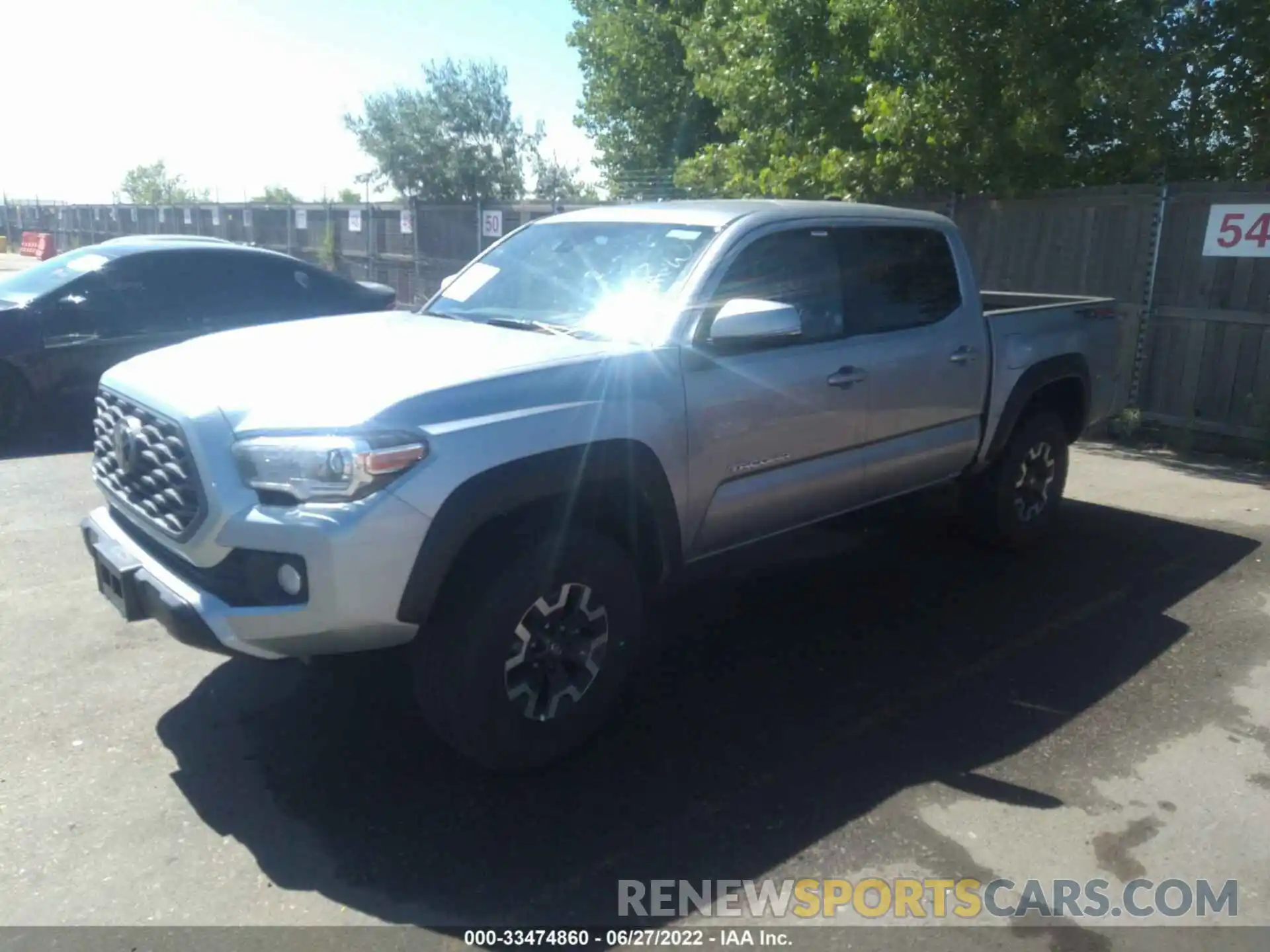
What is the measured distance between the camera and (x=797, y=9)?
36.9 ft

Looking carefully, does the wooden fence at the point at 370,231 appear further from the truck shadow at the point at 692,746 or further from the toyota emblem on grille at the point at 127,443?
the toyota emblem on grille at the point at 127,443

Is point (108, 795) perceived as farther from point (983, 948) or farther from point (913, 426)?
point (913, 426)

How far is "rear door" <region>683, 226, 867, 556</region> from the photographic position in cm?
416

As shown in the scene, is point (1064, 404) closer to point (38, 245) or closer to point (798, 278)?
point (798, 278)

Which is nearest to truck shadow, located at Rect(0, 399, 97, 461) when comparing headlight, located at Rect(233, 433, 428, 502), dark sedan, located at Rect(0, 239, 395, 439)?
dark sedan, located at Rect(0, 239, 395, 439)

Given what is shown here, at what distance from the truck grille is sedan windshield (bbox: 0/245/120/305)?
208 inches

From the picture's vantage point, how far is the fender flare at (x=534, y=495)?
3.29 meters

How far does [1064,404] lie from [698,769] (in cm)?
378

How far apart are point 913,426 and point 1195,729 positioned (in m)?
1.79

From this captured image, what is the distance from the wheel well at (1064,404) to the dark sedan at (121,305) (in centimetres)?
606

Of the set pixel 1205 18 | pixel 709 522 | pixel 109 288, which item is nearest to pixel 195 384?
pixel 709 522

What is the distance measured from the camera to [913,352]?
16.9ft

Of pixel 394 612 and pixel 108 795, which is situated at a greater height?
pixel 394 612

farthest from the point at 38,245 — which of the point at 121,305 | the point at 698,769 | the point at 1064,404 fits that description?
the point at 698,769
